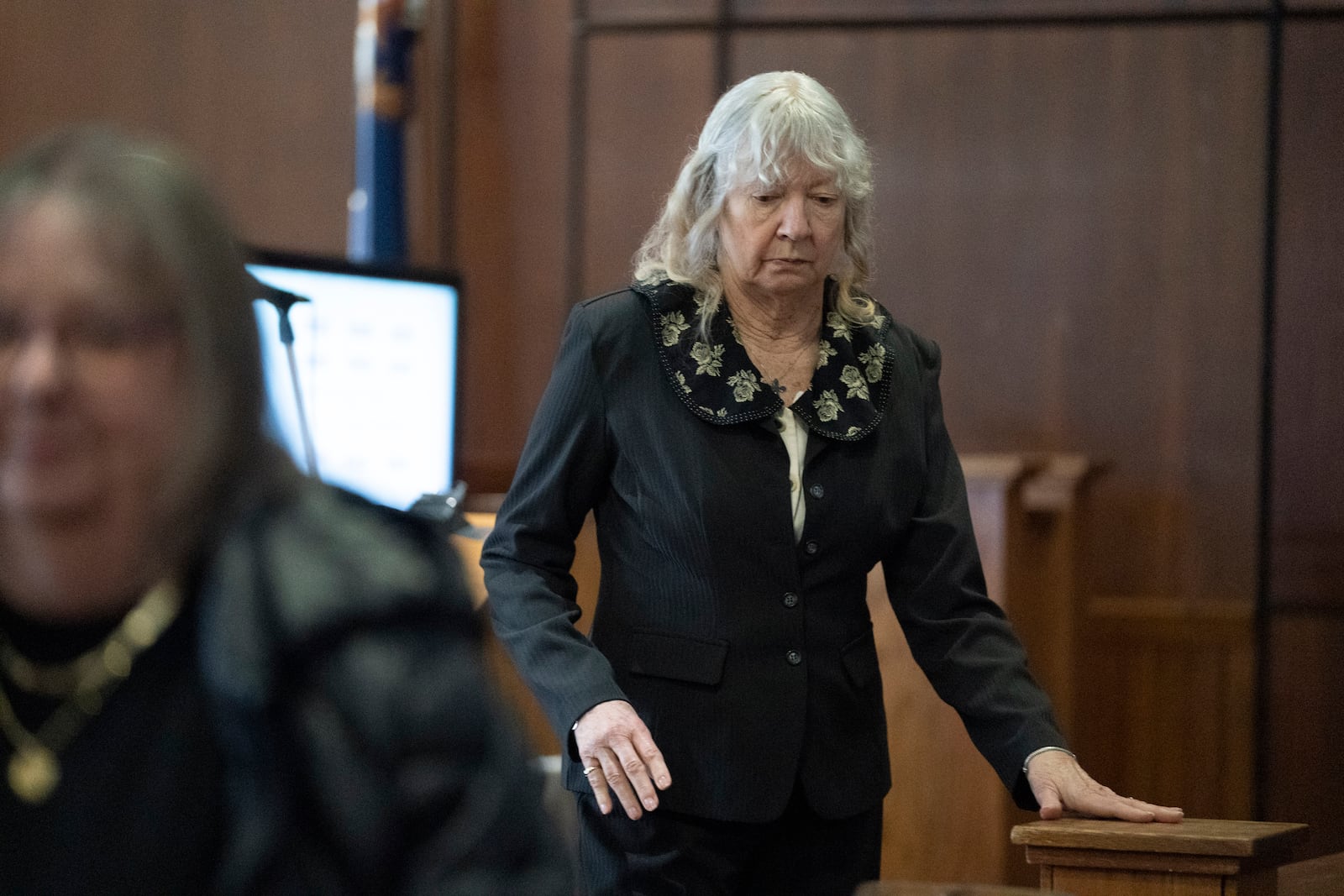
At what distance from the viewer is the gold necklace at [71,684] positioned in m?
1.00

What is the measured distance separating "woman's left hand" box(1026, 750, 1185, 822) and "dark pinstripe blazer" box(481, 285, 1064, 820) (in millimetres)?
33

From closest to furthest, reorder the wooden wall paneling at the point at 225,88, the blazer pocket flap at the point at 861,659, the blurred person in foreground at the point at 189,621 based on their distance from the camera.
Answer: the blurred person in foreground at the point at 189,621 → the blazer pocket flap at the point at 861,659 → the wooden wall paneling at the point at 225,88

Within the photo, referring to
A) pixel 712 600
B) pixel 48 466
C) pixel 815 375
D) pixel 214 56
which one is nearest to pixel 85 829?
pixel 48 466

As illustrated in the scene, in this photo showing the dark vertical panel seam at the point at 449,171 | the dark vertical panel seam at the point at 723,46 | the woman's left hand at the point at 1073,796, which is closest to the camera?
the woman's left hand at the point at 1073,796

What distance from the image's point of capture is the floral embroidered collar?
2.16 metres

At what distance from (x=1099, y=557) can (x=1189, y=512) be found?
29 cm

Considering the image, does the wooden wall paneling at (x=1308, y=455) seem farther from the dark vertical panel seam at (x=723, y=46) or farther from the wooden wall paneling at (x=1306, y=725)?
the dark vertical panel seam at (x=723, y=46)

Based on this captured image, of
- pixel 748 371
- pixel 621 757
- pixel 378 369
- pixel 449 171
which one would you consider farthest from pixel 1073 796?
pixel 449 171

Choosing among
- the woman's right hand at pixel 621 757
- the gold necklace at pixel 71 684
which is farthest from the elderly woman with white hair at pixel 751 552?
the gold necklace at pixel 71 684

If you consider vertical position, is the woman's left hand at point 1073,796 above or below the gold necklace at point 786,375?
below

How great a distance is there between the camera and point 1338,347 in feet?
15.6

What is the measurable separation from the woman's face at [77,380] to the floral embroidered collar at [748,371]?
47.3 inches

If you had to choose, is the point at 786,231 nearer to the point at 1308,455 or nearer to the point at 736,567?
the point at 736,567

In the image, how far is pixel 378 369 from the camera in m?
3.90
